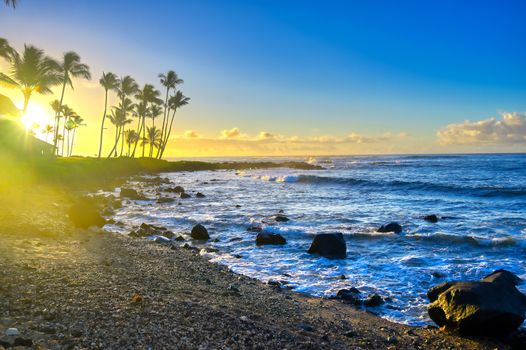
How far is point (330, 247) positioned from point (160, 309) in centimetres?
829

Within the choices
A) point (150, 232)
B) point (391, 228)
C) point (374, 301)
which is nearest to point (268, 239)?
point (150, 232)

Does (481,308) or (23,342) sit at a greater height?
(23,342)

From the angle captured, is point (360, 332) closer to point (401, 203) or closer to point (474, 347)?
point (474, 347)

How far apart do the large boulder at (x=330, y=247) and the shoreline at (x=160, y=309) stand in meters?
4.02

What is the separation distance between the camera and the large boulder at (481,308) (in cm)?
707

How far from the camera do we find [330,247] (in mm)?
13305

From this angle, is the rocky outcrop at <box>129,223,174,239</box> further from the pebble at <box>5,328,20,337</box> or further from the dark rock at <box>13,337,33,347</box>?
the dark rock at <box>13,337,33,347</box>

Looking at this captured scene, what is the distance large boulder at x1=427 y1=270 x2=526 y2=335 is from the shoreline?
0.91 ft

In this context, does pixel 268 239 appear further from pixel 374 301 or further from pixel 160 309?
pixel 160 309

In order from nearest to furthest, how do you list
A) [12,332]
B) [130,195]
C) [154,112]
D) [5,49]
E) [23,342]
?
[23,342] < [12,332] < [130,195] < [5,49] < [154,112]

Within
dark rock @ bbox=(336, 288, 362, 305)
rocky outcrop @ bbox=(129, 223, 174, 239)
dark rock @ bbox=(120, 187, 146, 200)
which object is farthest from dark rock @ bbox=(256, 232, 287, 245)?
dark rock @ bbox=(120, 187, 146, 200)

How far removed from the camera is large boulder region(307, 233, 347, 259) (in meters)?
13.2

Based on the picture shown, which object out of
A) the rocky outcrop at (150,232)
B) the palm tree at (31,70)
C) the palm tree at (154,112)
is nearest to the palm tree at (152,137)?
the palm tree at (154,112)

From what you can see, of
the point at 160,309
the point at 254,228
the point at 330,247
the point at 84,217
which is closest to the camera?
the point at 160,309
